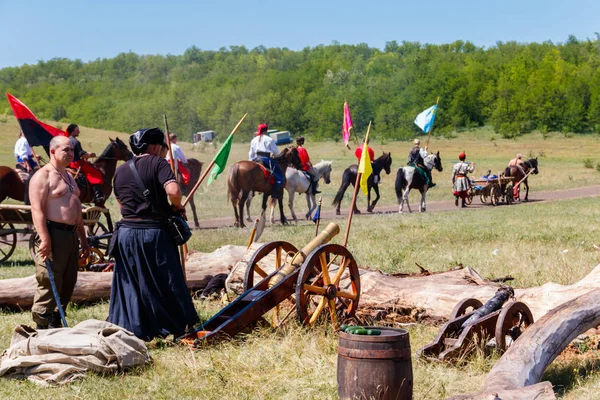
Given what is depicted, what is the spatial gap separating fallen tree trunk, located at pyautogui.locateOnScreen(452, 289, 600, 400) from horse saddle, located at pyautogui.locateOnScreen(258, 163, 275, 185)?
1477 centimetres

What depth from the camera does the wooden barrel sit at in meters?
5.04

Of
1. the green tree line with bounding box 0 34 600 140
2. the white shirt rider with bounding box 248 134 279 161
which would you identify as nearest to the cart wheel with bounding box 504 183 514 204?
the white shirt rider with bounding box 248 134 279 161

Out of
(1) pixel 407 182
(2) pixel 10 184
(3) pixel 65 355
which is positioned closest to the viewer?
(3) pixel 65 355

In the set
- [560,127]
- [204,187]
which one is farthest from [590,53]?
[204,187]

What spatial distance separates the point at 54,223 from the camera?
7262mm

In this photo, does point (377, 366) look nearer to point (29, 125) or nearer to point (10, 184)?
point (29, 125)

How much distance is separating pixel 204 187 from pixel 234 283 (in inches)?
1049

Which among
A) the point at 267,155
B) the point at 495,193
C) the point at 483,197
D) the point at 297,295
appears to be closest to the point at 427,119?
the point at 495,193

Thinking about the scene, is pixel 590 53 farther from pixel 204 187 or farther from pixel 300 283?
pixel 300 283

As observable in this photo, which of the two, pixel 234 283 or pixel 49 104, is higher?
pixel 49 104

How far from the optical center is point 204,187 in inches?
1417

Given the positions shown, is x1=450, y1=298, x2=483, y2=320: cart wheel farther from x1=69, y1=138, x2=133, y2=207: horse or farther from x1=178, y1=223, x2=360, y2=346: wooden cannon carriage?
x1=69, y1=138, x2=133, y2=207: horse

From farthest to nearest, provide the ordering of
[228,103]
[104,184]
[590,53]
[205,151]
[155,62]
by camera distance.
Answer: [155,62]
[590,53]
[228,103]
[205,151]
[104,184]

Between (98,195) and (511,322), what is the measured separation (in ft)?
35.0
